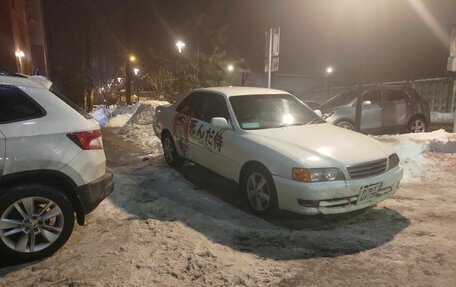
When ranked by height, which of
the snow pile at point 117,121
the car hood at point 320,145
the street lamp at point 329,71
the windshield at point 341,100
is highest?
the street lamp at point 329,71

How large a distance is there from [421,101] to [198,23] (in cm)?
1582

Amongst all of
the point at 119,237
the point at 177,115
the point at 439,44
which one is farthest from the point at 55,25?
the point at 439,44

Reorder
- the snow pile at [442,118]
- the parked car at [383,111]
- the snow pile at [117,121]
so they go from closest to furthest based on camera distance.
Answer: the parked car at [383,111] < the snow pile at [117,121] < the snow pile at [442,118]

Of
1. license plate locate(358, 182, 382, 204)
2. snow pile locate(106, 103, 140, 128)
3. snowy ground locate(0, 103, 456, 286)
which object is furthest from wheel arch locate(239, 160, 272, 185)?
snow pile locate(106, 103, 140, 128)

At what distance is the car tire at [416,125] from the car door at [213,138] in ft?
22.1

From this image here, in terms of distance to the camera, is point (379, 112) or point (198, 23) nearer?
point (379, 112)

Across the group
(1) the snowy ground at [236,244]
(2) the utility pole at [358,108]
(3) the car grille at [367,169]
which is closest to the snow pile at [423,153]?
(1) the snowy ground at [236,244]

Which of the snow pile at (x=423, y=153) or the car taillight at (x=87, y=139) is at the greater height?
the car taillight at (x=87, y=139)

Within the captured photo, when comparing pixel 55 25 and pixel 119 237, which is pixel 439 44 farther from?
pixel 119 237

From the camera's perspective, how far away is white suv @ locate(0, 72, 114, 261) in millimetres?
3645

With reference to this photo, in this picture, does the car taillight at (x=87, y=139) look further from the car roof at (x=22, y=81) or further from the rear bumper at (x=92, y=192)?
the car roof at (x=22, y=81)

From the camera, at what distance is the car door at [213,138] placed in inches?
217

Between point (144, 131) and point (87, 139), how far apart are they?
313 inches

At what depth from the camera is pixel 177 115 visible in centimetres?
710
